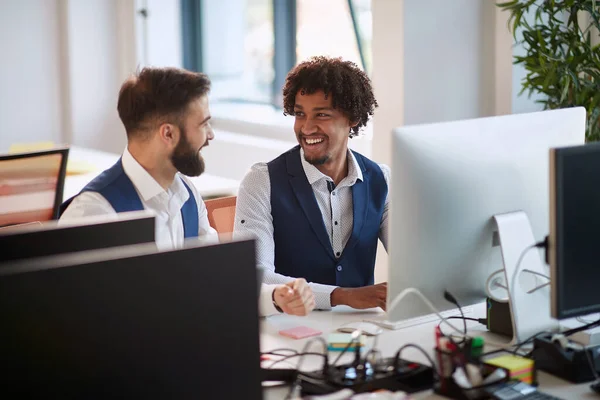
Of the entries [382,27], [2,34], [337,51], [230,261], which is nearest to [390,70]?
[382,27]

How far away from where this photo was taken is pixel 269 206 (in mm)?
2582

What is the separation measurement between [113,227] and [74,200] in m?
0.74

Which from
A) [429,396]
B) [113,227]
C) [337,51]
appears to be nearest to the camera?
[113,227]

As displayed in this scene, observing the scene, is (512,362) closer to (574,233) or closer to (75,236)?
(574,233)

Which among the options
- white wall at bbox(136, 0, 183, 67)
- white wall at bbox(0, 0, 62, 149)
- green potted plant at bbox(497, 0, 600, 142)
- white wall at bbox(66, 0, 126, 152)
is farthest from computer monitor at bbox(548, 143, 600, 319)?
white wall at bbox(0, 0, 62, 149)

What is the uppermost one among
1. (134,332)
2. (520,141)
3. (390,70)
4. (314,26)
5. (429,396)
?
(314,26)

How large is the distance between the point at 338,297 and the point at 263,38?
3616 millimetres

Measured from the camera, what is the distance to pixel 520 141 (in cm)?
193

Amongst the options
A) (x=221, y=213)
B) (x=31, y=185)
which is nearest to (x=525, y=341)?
(x=221, y=213)

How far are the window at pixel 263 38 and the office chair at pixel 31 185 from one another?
2.03 metres

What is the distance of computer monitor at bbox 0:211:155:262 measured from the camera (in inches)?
54.4

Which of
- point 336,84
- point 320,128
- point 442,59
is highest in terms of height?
point 442,59

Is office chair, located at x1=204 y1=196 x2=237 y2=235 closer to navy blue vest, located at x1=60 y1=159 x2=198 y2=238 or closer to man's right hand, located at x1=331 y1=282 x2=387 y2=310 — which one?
navy blue vest, located at x1=60 y1=159 x2=198 y2=238

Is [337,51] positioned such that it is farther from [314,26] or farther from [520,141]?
[520,141]
